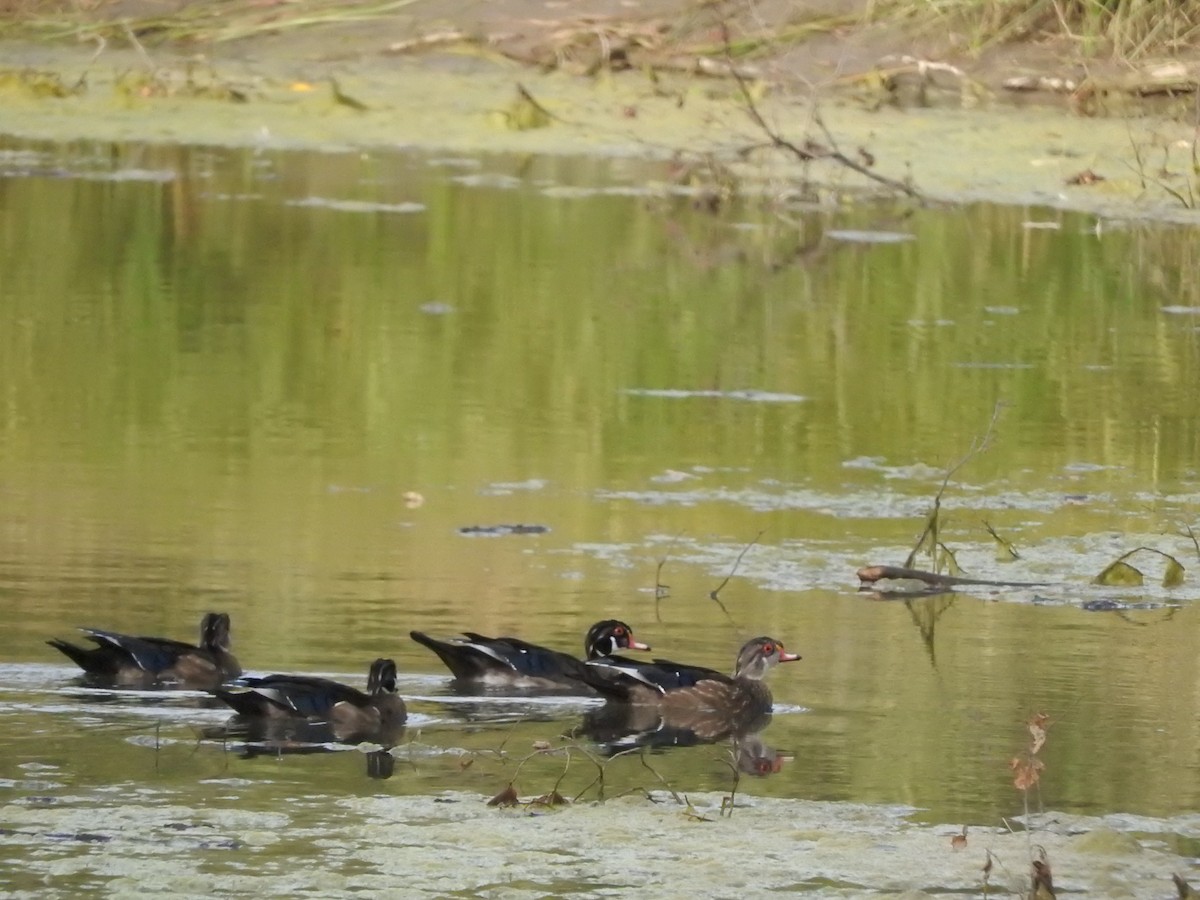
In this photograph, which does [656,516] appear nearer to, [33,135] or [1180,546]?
[1180,546]

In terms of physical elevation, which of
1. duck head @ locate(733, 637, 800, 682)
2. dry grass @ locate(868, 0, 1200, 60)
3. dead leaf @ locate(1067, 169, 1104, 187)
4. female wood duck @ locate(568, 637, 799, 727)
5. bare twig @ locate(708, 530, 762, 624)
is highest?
dry grass @ locate(868, 0, 1200, 60)

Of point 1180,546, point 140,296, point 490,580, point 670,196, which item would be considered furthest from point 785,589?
Result: point 670,196

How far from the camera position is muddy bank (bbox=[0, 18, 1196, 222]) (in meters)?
15.8

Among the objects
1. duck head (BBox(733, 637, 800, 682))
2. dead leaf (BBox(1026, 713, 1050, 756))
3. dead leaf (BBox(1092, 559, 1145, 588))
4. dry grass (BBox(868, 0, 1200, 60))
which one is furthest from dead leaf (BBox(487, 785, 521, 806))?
dry grass (BBox(868, 0, 1200, 60))

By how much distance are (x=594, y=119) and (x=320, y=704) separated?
41.9 ft

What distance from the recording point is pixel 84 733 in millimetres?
5633

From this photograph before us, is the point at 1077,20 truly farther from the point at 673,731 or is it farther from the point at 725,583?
the point at 673,731

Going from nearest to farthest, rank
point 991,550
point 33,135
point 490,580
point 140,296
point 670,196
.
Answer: point 490,580, point 991,550, point 140,296, point 670,196, point 33,135

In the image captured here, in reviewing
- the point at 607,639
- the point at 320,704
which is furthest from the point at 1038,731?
the point at 607,639

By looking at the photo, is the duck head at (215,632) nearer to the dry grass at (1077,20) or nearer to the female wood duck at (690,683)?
the female wood duck at (690,683)

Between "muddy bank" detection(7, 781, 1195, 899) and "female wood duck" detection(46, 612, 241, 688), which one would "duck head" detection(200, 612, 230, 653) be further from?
"muddy bank" detection(7, 781, 1195, 899)

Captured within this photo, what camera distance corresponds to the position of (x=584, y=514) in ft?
26.1

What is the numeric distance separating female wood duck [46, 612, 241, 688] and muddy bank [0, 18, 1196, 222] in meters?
9.09

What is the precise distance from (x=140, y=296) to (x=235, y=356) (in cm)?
148
